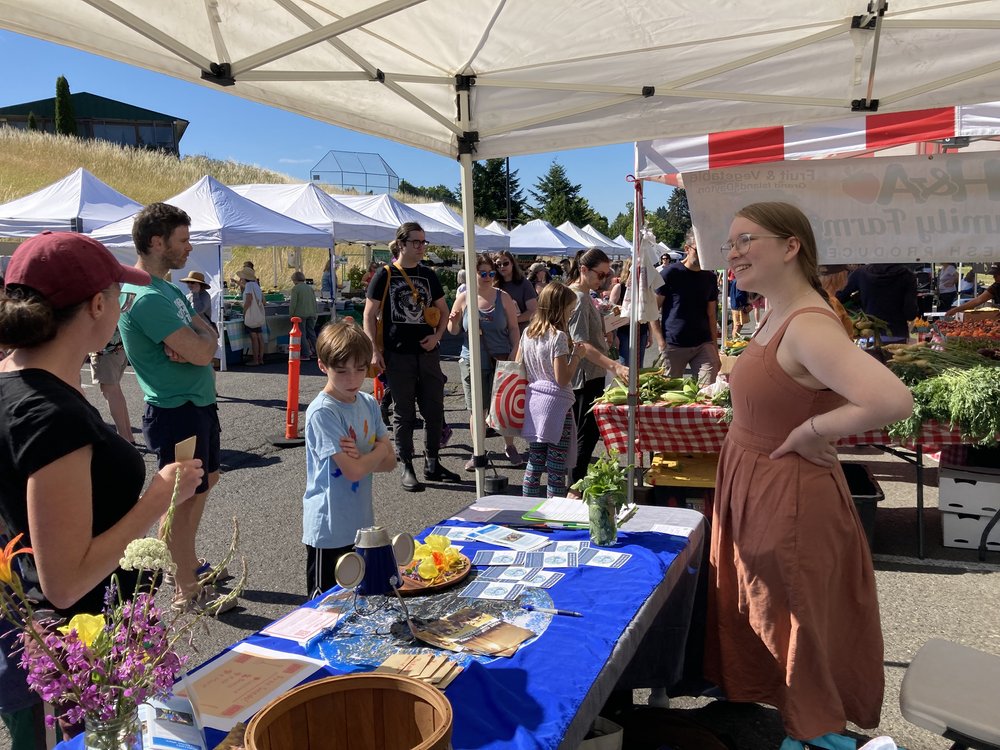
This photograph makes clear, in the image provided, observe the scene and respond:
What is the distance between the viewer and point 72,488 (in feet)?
4.87

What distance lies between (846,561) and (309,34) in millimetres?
2558

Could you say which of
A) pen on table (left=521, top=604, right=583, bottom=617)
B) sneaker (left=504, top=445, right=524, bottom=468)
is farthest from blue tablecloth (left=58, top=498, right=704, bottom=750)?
sneaker (left=504, top=445, right=524, bottom=468)

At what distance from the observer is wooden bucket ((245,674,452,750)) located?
52.6 inches

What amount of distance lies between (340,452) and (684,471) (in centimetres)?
290

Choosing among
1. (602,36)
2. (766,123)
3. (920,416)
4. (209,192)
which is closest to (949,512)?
(920,416)

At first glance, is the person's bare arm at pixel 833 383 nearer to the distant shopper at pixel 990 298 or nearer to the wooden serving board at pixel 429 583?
the wooden serving board at pixel 429 583

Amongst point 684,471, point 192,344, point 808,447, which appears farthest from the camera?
point 684,471

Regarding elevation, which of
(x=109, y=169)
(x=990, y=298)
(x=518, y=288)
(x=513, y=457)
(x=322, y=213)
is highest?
(x=109, y=169)

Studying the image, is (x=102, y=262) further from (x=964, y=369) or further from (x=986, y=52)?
(x=964, y=369)

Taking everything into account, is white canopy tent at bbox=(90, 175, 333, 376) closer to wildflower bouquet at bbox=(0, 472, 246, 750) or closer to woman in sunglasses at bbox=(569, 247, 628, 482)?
woman in sunglasses at bbox=(569, 247, 628, 482)

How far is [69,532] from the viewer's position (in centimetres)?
147

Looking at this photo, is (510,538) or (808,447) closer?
(808,447)

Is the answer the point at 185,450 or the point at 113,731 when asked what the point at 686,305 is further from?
the point at 113,731

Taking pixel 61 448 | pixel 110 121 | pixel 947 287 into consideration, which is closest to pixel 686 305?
pixel 61 448
